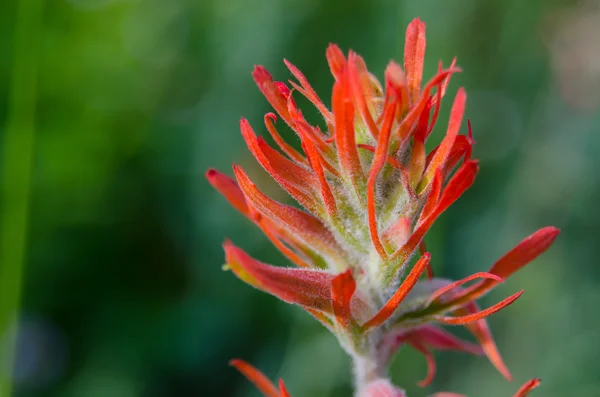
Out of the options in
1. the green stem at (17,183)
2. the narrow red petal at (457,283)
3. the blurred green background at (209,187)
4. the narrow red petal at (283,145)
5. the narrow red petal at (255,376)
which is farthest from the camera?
the blurred green background at (209,187)

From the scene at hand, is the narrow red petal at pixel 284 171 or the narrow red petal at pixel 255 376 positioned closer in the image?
the narrow red petal at pixel 284 171

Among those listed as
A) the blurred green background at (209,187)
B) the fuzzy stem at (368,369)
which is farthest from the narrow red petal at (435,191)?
the blurred green background at (209,187)

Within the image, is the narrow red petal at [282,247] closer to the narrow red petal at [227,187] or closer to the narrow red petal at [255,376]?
the narrow red petal at [227,187]

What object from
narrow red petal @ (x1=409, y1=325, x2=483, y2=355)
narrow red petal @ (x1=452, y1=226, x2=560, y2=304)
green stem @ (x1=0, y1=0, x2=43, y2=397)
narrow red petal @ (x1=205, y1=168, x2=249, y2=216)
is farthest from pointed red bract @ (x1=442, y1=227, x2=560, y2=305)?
green stem @ (x1=0, y1=0, x2=43, y2=397)

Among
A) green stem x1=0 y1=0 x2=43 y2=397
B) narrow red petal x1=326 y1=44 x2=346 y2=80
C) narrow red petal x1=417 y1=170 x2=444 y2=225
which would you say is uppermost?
green stem x1=0 y1=0 x2=43 y2=397

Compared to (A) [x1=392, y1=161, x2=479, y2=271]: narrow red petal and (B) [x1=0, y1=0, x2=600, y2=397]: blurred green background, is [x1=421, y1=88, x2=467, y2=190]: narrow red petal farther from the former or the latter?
(B) [x1=0, y1=0, x2=600, y2=397]: blurred green background

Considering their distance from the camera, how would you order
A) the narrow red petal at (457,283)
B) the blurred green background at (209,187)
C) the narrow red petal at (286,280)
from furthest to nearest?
the blurred green background at (209,187)
the narrow red petal at (457,283)
the narrow red petal at (286,280)

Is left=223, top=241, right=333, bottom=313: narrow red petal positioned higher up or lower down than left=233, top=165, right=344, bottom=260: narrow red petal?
lower down
